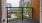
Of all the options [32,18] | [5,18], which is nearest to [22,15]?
[32,18]

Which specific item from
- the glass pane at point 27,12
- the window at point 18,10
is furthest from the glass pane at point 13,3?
the glass pane at point 27,12

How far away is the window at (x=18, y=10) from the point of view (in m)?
0.97

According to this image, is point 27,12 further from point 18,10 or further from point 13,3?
point 13,3

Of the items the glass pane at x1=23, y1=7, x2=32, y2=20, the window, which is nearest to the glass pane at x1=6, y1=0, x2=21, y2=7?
the window

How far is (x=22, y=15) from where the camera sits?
3.42 feet

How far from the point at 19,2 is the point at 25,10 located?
15cm

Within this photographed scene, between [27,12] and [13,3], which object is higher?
[13,3]

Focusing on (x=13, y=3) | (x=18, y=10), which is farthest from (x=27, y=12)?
(x=13, y=3)

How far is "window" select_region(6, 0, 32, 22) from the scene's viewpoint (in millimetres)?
968

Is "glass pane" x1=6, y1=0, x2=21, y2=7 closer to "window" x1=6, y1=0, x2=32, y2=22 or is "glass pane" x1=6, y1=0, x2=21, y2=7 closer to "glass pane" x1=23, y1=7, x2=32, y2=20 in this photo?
"window" x1=6, y1=0, x2=32, y2=22

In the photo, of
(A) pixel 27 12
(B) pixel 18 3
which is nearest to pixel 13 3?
(B) pixel 18 3

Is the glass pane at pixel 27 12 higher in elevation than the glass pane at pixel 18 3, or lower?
lower

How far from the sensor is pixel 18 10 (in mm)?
1009

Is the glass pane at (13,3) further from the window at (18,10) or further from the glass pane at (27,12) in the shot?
the glass pane at (27,12)
